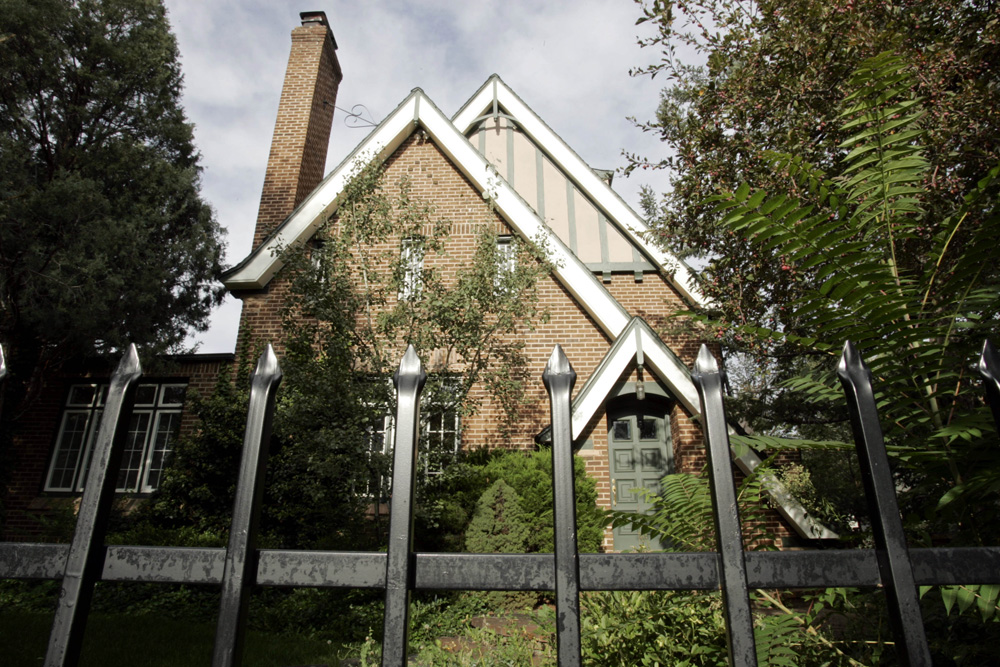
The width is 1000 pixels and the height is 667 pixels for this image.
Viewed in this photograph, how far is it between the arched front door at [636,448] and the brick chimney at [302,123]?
8.14 meters

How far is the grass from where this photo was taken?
5449 millimetres

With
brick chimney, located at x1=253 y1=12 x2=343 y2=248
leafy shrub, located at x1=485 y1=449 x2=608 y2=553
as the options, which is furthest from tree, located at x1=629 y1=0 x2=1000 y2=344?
brick chimney, located at x1=253 y1=12 x2=343 y2=248

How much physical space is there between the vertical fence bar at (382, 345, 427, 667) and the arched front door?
325 inches

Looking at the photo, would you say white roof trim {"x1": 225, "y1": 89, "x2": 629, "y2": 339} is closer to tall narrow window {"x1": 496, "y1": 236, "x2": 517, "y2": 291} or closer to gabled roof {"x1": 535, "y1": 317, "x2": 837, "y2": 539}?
tall narrow window {"x1": 496, "y1": 236, "x2": 517, "y2": 291}

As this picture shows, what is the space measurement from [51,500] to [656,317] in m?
12.5

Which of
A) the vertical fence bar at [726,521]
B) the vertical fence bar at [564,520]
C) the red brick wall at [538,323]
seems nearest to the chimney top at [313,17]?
the red brick wall at [538,323]

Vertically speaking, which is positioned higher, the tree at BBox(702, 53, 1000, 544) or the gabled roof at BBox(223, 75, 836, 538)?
→ the gabled roof at BBox(223, 75, 836, 538)

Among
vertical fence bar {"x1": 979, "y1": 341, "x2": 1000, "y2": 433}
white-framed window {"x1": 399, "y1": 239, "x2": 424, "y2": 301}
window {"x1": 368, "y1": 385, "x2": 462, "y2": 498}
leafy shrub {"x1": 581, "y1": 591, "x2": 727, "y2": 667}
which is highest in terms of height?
white-framed window {"x1": 399, "y1": 239, "x2": 424, "y2": 301}

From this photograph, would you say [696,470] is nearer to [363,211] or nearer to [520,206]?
[520,206]

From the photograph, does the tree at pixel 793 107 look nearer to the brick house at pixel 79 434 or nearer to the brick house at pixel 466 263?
the brick house at pixel 466 263

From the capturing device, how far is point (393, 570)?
1.22m

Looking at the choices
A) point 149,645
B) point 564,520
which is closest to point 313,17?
point 149,645

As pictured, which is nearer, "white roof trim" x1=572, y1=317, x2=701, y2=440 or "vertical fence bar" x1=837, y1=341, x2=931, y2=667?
"vertical fence bar" x1=837, y1=341, x2=931, y2=667

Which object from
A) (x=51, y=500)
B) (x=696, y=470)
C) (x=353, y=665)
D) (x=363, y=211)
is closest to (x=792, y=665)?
(x=353, y=665)
